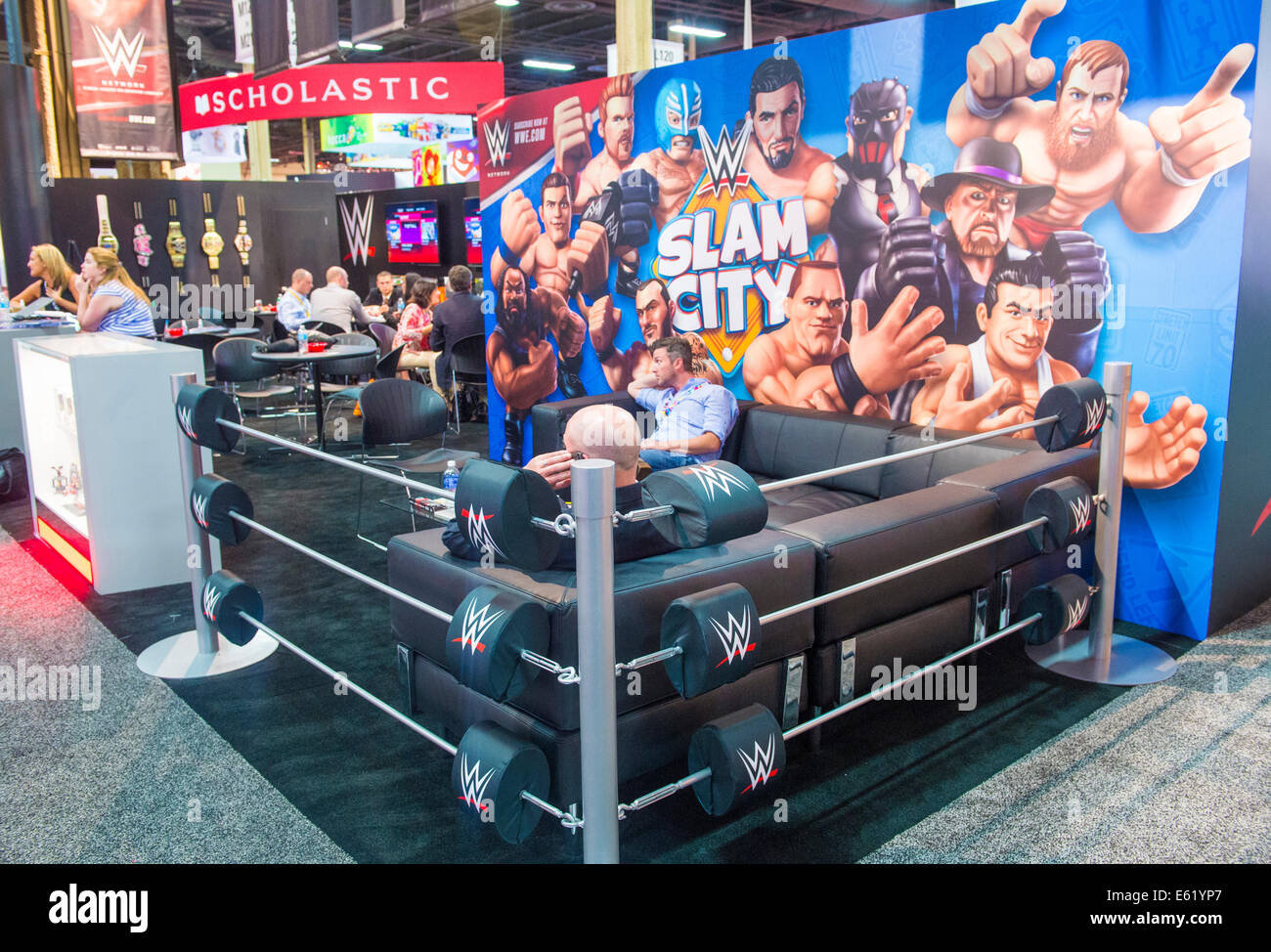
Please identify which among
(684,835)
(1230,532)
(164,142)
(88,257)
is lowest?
(684,835)

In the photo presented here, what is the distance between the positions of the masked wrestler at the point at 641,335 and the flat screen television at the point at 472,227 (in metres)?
8.08

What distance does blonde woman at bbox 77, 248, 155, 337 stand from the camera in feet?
18.9

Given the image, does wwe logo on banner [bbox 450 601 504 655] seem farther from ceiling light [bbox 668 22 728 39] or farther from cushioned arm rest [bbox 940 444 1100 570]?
ceiling light [bbox 668 22 728 39]

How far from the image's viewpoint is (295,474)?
6863 millimetres

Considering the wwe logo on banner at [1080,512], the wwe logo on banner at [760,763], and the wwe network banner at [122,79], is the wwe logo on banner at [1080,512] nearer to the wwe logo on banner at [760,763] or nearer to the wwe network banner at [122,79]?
the wwe logo on banner at [760,763]

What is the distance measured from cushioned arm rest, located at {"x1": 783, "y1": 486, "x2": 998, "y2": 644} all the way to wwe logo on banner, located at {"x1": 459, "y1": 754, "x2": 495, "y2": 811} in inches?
42.8

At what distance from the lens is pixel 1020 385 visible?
4.29m

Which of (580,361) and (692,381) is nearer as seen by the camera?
(692,381)

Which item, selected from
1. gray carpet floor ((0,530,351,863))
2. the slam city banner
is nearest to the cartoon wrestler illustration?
the slam city banner

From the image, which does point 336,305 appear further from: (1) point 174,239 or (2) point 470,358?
(1) point 174,239

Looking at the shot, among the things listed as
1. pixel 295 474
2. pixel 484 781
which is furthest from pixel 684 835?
pixel 295 474

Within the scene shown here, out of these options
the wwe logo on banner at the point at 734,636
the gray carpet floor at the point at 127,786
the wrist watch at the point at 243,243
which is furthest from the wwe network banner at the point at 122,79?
the wwe logo on banner at the point at 734,636

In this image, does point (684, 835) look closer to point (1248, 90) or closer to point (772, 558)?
point (772, 558)
